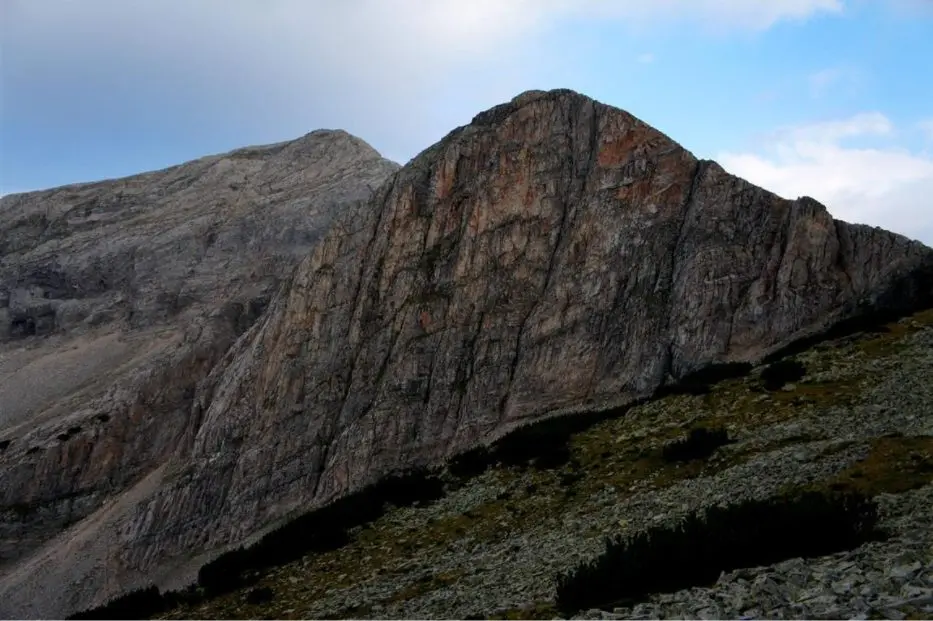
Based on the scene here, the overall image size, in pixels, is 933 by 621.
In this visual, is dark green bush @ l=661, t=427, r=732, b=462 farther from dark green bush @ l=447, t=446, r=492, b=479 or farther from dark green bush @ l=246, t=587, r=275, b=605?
dark green bush @ l=246, t=587, r=275, b=605

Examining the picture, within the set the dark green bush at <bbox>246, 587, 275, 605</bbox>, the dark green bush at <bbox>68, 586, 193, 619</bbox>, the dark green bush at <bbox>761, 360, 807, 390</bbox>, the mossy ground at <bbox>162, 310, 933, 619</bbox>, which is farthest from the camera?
the dark green bush at <bbox>761, 360, 807, 390</bbox>

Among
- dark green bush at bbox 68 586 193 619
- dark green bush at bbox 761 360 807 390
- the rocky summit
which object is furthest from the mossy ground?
dark green bush at bbox 68 586 193 619

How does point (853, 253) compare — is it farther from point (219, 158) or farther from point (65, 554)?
point (219, 158)

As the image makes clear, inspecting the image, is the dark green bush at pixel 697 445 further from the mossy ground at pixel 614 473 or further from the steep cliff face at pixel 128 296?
the steep cliff face at pixel 128 296

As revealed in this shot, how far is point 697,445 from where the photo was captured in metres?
27.1

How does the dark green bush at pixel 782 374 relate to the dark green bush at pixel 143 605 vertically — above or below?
above

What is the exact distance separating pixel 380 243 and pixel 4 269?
230ft

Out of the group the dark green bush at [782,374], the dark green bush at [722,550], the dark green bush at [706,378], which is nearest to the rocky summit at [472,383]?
the dark green bush at [706,378]

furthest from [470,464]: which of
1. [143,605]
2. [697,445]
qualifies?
[143,605]

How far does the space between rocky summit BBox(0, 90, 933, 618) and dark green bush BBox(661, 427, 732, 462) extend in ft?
1.97

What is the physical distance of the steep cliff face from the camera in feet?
212

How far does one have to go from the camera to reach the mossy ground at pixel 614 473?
21.6m

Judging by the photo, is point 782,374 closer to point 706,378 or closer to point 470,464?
point 706,378

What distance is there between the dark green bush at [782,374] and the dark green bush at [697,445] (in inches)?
232
